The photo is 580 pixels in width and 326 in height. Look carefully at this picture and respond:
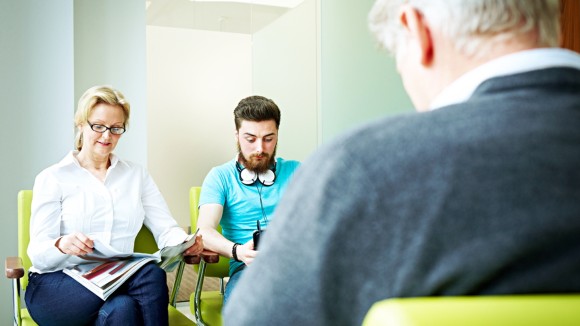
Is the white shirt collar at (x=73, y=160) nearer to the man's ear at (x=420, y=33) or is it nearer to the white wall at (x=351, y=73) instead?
the white wall at (x=351, y=73)

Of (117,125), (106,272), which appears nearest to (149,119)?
(117,125)

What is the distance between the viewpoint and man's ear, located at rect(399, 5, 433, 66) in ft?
2.68

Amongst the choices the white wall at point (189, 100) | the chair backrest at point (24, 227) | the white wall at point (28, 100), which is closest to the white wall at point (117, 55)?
the white wall at point (28, 100)

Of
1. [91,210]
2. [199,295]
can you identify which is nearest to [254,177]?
[199,295]

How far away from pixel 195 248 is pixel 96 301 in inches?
16.9

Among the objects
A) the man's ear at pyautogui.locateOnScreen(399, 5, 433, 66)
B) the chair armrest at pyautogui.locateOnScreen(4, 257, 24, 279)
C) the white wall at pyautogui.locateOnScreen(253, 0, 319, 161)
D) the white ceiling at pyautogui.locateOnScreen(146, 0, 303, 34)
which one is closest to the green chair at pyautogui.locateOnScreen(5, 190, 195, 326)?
the chair armrest at pyautogui.locateOnScreen(4, 257, 24, 279)

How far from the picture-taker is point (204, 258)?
260 cm

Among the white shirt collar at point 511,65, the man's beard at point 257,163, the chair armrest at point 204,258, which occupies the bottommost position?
→ the chair armrest at point 204,258

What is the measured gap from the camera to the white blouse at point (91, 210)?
2.48m

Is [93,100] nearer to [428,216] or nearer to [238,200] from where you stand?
[238,200]

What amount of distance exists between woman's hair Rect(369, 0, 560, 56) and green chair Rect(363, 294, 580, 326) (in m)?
0.34

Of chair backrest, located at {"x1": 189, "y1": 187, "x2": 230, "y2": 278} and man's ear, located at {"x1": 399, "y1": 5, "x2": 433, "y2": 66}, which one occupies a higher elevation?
man's ear, located at {"x1": 399, "y1": 5, "x2": 433, "y2": 66}

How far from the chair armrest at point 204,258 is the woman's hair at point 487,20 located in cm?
192

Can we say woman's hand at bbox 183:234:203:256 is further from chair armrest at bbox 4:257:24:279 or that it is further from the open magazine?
chair armrest at bbox 4:257:24:279
